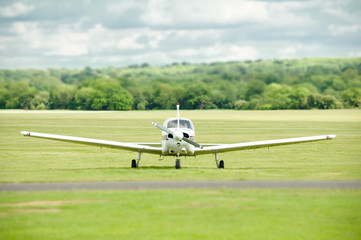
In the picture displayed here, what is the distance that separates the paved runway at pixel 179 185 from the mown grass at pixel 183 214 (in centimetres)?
97

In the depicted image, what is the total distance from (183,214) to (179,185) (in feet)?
15.8

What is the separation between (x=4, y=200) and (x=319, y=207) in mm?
7923

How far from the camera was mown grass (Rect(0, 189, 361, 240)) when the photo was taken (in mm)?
11539

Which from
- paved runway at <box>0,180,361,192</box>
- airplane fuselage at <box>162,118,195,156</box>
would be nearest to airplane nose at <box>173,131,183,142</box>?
airplane fuselage at <box>162,118,195,156</box>

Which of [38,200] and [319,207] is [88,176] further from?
[319,207]

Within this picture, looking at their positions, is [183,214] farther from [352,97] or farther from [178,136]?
[352,97]

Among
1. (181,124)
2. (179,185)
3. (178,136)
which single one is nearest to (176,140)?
(178,136)

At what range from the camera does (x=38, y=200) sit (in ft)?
49.5

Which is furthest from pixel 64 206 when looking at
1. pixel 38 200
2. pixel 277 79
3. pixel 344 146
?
pixel 277 79

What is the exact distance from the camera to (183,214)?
1324 cm

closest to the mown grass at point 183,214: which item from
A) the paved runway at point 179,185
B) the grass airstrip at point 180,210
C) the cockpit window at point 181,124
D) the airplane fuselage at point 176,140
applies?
the grass airstrip at point 180,210

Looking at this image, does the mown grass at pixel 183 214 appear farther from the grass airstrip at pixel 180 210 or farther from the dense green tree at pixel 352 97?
the dense green tree at pixel 352 97

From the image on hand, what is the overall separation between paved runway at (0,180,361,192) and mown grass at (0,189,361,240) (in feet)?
3.18

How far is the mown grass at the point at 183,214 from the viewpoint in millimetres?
11539
